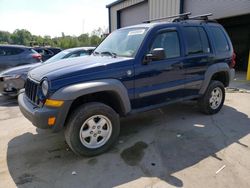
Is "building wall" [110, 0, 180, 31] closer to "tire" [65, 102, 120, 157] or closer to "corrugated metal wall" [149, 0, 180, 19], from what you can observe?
"corrugated metal wall" [149, 0, 180, 19]

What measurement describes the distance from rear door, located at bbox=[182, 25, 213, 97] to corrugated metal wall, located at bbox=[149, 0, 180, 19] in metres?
6.98

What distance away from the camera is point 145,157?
3316mm

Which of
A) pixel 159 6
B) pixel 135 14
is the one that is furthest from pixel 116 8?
pixel 159 6

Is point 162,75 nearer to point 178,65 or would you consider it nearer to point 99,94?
point 178,65

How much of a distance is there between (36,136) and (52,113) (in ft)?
4.83

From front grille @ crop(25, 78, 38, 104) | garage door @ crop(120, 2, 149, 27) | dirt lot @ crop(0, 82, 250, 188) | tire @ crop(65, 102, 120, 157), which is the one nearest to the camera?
dirt lot @ crop(0, 82, 250, 188)

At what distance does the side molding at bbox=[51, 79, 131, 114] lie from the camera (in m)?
2.96

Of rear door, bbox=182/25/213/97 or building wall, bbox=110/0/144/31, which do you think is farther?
building wall, bbox=110/0/144/31

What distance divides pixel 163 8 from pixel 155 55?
9240mm

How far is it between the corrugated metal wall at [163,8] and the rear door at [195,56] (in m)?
6.98

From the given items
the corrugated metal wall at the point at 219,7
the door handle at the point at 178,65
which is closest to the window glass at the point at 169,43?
the door handle at the point at 178,65

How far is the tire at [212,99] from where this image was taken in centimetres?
484

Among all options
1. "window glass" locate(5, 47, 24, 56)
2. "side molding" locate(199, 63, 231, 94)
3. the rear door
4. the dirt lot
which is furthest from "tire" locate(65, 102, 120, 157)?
"window glass" locate(5, 47, 24, 56)

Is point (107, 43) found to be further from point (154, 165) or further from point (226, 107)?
point (226, 107)
